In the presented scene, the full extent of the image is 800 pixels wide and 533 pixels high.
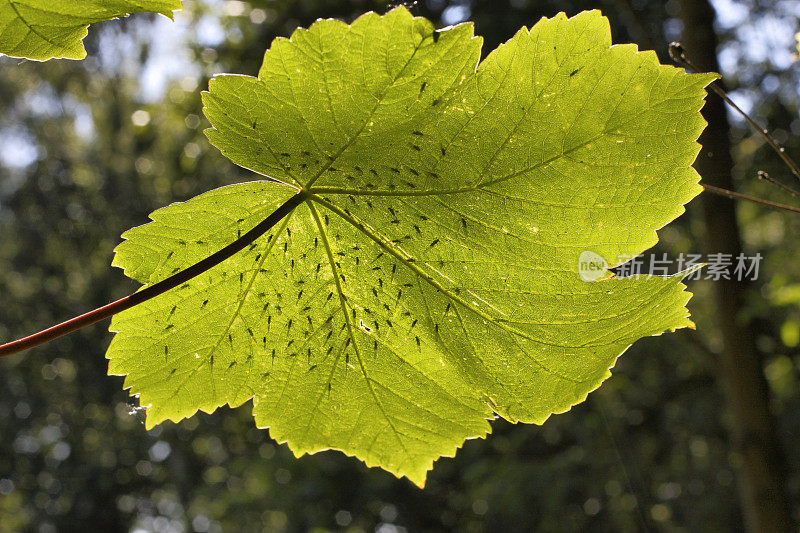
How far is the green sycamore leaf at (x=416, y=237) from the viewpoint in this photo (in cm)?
72

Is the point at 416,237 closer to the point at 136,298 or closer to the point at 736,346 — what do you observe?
the point at 136,298

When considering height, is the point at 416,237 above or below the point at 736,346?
above

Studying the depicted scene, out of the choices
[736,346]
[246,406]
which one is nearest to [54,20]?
[736,346]

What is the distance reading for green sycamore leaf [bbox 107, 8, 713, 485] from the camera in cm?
72

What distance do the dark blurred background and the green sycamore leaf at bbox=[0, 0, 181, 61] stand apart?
49 centimetres

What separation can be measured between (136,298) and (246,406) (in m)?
8.25

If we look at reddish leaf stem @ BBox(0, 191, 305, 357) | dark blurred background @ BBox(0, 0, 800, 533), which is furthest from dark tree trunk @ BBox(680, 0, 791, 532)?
reddish leaf stem @ BBox(0, 191, 305, 357)

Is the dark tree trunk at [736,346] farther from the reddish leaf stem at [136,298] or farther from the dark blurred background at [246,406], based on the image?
the reddish leaf stem at [136,298]

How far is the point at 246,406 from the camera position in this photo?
8555 millimetres

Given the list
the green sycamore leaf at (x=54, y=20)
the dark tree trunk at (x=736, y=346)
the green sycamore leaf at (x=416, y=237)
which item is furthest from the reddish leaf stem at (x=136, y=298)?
the dark tree trunk at (x=736, y=346)

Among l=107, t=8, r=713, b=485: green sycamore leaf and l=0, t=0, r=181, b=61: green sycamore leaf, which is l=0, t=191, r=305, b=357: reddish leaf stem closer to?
l=107, t=8, r=713, b=485: green sycamore leaf

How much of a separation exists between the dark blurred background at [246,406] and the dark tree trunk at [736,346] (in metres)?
0.03

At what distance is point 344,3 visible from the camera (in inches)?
141

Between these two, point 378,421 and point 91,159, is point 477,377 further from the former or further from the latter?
point 91,159
